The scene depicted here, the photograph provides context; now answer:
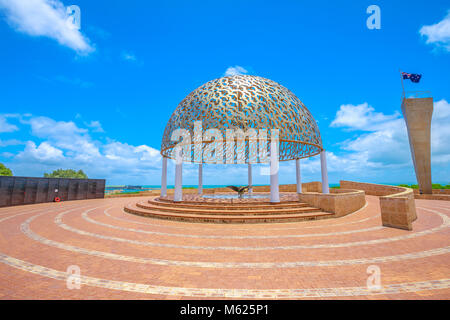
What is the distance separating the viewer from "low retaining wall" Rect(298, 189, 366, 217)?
12.7 metres

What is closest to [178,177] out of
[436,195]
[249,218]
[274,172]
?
[249,218]

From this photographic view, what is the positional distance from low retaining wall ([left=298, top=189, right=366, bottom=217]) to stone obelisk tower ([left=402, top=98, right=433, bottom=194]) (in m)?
21.1

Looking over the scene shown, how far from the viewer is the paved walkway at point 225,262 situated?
164 inches

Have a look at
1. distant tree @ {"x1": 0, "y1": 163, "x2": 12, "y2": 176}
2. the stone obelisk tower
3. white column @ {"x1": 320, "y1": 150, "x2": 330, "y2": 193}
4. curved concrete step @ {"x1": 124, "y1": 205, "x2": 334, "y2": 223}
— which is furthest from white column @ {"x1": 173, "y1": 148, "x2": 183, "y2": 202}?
distant tree @ {"x1": 0, "y1": 163, "x2": 12, "y2": 176}

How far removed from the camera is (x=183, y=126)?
17.1 m

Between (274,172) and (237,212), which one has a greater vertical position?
(274,172)

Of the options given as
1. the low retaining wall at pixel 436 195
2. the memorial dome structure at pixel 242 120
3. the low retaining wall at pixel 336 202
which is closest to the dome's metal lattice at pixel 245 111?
the memorial dome structure at pixel 242 120

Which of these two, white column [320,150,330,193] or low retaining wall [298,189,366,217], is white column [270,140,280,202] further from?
white column [320,150,330,193]

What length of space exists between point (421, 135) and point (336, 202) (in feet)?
85.6

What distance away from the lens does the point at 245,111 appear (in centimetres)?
1584

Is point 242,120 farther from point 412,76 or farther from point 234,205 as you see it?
point 412,76

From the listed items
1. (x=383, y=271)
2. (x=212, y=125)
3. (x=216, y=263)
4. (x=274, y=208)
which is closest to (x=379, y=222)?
(x=274, y=208)

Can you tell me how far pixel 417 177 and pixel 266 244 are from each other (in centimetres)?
3273
